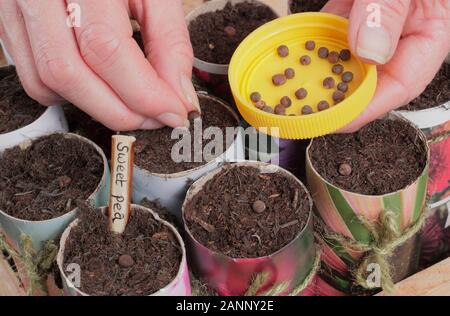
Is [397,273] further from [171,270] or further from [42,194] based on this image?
[42,194]

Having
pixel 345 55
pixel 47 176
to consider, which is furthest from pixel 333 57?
pixel 47 176

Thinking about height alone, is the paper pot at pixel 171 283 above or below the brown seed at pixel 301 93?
below

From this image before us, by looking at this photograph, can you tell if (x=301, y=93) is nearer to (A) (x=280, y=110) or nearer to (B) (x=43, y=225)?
(A) (x=280, y=110)

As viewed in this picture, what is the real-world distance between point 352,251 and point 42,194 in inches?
18.2

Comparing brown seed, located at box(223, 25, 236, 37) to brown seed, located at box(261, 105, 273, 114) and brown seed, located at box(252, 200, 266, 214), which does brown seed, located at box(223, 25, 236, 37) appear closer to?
brown seed, located at box(261, 105, 273, 114)

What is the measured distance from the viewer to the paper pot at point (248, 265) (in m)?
0.76

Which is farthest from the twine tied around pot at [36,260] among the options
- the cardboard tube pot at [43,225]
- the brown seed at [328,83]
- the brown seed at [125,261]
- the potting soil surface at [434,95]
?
the potting soil surface at [434,95]

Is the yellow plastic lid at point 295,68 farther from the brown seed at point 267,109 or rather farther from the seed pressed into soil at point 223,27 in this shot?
the seed pressed into soil at point 223,27

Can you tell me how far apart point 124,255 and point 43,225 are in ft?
0.46

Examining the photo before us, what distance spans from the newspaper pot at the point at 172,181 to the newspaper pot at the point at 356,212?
0.37 ft

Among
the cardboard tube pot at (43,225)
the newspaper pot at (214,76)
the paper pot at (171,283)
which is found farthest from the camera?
the newspaper pot at (214,76)

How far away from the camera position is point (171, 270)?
2.47ft

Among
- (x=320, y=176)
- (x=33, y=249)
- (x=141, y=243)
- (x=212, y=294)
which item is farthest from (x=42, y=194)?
(x=320, y=176)

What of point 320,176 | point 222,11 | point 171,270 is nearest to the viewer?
point 171,270
